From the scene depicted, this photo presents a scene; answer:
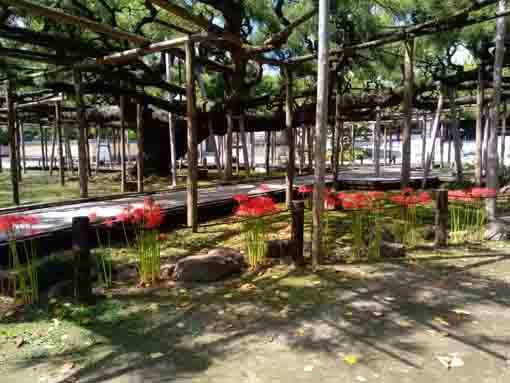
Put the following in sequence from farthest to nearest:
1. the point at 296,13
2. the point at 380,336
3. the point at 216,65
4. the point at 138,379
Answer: the point at 296,13, the point at 216,65, the point at 380,336, the point at 138,379

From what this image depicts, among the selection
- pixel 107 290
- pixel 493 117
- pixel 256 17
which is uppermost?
pixel 256 17

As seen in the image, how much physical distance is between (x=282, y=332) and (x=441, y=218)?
11.0 feet

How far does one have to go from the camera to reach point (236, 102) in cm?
1012

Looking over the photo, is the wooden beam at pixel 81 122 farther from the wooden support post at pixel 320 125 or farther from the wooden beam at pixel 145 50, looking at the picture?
the wooden support post at pixel 320 125

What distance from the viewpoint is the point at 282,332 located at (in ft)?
9.58

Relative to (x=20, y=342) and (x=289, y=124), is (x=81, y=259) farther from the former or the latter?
(x=289, y=124)

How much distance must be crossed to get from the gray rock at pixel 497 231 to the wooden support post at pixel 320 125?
110 inches

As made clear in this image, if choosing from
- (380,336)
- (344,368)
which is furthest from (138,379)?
(380,336)

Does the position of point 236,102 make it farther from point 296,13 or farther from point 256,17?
point 296,13

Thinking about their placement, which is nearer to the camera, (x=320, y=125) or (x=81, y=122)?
(x=320, y=125)

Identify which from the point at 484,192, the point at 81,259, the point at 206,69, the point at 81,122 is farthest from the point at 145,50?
the point at 484,192

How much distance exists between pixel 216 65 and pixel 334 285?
5.55 meters

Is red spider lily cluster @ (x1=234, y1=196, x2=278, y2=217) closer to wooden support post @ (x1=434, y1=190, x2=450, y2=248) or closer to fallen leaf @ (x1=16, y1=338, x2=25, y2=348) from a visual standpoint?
wooden support post @ (x1=434, y1=190, x2=450, y2=248)

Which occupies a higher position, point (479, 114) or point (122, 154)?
point (479, 114)
